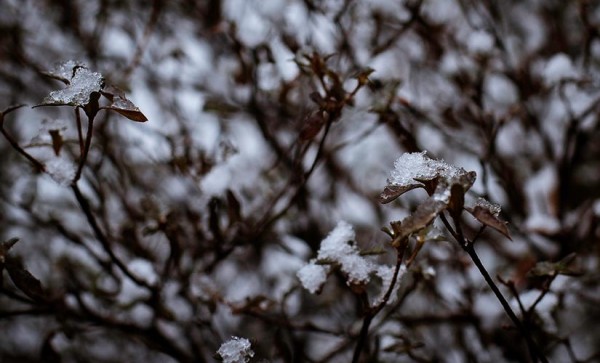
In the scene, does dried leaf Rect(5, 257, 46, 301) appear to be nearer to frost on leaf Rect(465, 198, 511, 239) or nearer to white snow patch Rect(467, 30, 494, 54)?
frost on leaf Rect(465, 198, 511, 239)

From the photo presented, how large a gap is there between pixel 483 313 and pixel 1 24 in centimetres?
273

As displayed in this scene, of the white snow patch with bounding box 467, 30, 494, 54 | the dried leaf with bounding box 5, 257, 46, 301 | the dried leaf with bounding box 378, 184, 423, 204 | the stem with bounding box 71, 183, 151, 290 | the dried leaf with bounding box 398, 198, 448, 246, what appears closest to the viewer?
the dried leaf with bounding box 398, 198, 448, 246

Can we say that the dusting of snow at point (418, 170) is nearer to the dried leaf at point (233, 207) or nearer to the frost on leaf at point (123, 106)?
the frost on leaf at point (123, 106)

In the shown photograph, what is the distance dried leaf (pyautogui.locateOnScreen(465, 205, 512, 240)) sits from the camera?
95 centimetres

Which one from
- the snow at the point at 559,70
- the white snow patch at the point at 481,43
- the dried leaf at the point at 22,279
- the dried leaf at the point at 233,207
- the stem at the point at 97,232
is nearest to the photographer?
the dried leaf at the point at 22,279

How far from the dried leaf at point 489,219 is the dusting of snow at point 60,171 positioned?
981 millimetres

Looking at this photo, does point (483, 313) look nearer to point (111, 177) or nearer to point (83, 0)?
point (111, 177)

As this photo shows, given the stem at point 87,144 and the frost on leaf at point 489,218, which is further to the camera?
the stem at point 87,144

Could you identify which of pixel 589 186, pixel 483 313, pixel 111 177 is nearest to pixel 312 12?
pixel 111 177

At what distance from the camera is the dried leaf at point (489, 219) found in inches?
37.3

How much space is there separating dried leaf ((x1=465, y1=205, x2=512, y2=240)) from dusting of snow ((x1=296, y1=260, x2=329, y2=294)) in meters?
0.43

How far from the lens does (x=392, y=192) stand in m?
1.06

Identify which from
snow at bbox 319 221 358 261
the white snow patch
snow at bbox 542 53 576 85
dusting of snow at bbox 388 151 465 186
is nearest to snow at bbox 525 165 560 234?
snow at bbox 542 53 576 85

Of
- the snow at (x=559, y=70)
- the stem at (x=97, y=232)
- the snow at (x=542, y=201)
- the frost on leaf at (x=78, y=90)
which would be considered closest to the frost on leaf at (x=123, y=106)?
the frost on leaf at (x=78, y=90)
